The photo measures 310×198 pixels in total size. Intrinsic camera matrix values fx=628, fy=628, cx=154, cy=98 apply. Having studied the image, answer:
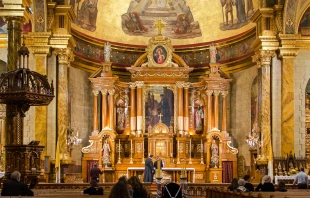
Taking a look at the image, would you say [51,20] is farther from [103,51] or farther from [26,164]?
[26,164]

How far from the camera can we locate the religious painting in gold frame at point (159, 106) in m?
29.3

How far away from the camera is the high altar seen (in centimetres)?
2770

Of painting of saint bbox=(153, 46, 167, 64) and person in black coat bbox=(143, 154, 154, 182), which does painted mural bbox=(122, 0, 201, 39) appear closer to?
painting of saint bbox=(153, 46, 167, 64)

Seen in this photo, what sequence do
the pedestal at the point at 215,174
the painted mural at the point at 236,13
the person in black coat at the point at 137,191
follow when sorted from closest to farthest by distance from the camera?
the person in black coat at the point at 137,191 → the pedestal at the point at 215,174 → the painted mural at the point at 236,13

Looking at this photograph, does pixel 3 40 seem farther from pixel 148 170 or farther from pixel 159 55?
pixel 159 55

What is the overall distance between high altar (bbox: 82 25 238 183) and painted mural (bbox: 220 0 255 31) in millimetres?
2225

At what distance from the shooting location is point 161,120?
29391mm

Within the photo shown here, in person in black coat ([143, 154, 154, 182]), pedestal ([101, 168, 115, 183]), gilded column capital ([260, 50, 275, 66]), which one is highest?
gilded column capital ([260, 50, 275, 66])

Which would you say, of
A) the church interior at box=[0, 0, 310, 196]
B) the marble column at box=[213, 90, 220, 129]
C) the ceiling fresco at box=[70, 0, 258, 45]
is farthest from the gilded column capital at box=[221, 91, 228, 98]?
the ceiling fresco at box=[70, 0, 258, 45]

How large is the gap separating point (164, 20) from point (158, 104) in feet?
15.1

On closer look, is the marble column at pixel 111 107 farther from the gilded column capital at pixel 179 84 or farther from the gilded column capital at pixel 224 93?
the gilded column capital at pixel 224 93

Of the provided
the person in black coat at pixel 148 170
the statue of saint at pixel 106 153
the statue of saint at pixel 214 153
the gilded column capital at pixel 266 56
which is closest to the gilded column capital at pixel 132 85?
the statue of saint at pixel 106 153

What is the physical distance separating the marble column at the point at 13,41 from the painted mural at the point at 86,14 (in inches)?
403

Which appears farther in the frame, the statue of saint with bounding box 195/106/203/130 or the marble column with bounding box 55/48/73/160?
the statue of saint with bounding box 195/106/203/130
